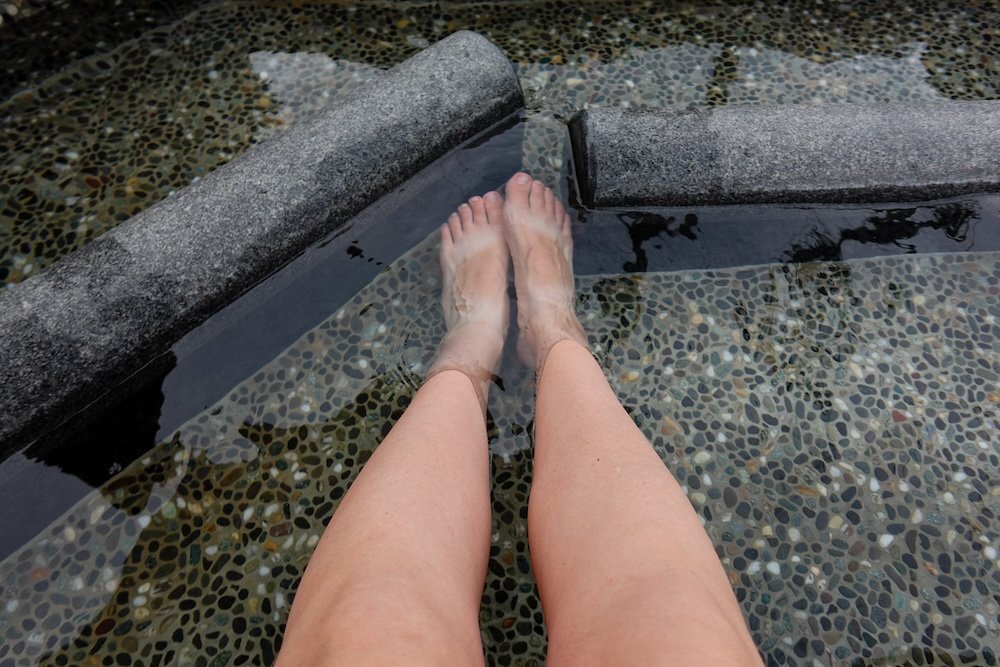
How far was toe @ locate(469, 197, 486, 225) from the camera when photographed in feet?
6.40

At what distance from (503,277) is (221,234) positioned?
0.73 m

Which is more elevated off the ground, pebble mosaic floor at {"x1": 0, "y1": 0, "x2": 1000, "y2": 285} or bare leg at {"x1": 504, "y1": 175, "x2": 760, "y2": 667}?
pebble mosaic floor at {"x1": 0, "y1": 0, "x2": 1000, "y2": 285}

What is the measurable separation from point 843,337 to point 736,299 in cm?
28

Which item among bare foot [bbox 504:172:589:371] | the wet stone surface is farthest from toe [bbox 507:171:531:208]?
the wet stone surface

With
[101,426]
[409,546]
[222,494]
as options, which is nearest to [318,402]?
[222,494]

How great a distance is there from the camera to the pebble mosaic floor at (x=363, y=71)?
1948mm

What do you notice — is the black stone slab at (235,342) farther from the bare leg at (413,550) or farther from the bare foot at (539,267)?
the bare leg at (413,550)

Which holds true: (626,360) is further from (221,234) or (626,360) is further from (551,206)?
(221,234)

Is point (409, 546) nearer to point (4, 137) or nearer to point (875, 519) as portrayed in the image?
point (875, 519)

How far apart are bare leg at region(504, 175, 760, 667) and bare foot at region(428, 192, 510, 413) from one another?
0.16 metres

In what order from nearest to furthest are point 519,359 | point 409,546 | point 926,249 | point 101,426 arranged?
point 409,546 → point 101,426 → point 519,359 → point 926,249

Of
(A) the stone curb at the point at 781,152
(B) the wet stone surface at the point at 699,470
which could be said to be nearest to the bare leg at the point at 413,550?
(B) the wet stone surface at the point at 699,470

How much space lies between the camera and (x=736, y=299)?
1.83m

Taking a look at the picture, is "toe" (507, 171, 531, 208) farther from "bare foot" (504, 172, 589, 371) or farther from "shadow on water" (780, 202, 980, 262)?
"shadow on water" (780, 202, 980, 262)
